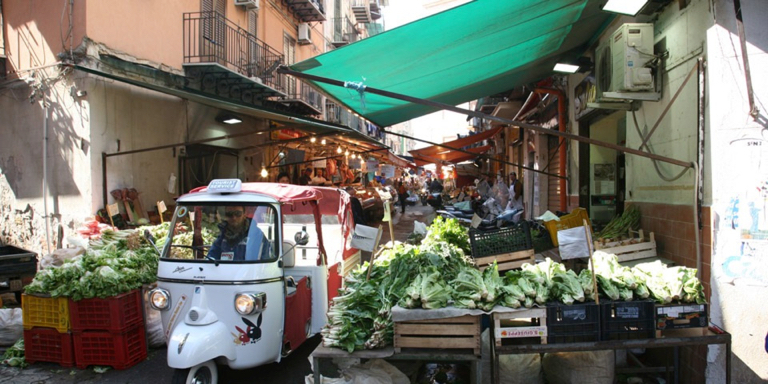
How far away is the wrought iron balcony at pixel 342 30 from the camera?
27672 mm

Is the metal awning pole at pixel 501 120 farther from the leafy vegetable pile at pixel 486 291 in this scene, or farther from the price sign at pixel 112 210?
the price sign at pixel 112 210

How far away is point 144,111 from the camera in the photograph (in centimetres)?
1044

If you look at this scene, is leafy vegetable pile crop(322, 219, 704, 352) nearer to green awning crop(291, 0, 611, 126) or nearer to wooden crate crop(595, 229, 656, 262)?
wooden crate crop(595, 229, 656, 262)

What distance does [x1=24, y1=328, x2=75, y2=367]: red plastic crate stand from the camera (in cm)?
545

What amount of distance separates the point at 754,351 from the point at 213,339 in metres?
5.06

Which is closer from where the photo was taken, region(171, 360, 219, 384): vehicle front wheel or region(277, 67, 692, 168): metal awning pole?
region(171, 360, 219, 384): vehicle front wheel

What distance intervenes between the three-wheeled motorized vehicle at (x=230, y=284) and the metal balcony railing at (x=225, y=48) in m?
7.69

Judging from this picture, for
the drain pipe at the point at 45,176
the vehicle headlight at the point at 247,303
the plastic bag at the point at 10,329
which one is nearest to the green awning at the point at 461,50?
the vehicle headlight at the point at 247,303

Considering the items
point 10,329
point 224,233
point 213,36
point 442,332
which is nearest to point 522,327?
point 442,332

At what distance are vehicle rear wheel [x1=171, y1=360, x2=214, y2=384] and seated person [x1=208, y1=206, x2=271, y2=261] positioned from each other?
3.47ft

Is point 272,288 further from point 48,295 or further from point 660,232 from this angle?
point 660,232

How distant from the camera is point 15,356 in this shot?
577cm

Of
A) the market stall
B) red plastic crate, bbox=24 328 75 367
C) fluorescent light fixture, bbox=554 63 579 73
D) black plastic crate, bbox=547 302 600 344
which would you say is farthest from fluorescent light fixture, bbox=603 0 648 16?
red plastic crate, bbox=24 328 75 367

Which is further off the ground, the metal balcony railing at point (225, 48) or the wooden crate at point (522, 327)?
the metal balcony railing at point (225, 48)
